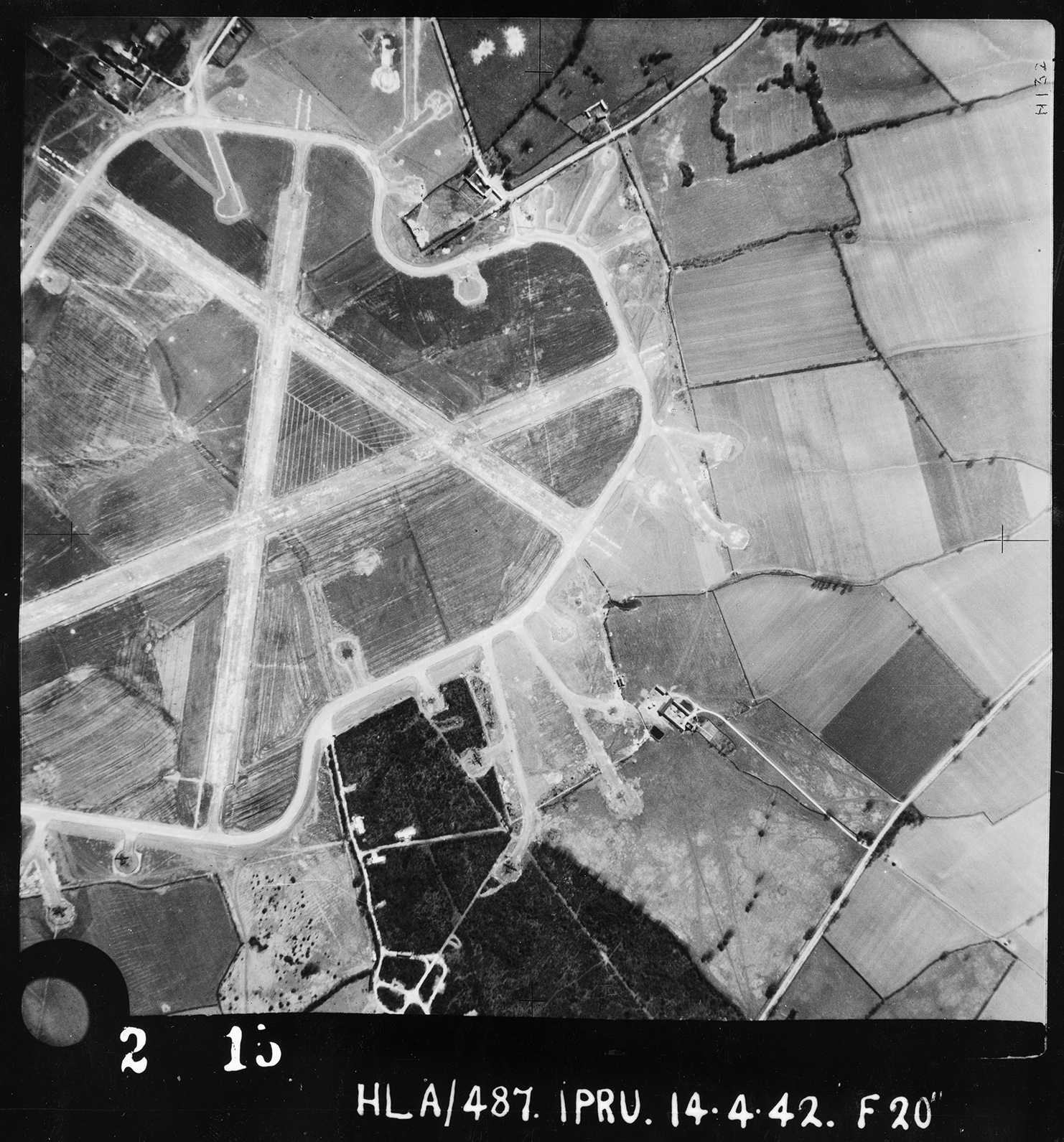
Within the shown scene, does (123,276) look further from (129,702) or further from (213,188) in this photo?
(129,702)

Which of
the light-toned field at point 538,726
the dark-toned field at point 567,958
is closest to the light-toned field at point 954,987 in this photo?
the dark-toned field at point 567,958

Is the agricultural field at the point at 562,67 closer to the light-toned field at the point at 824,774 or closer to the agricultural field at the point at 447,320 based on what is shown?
the agricultural field at the point at 447,320

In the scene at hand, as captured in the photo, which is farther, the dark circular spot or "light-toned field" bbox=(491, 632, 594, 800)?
Result: "light-toned field" bbox=(491, 632, 594, 800)

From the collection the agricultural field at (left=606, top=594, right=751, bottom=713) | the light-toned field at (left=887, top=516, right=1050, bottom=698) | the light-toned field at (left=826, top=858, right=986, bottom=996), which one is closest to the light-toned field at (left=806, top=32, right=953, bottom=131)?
the light-toned field at (left=887, top=516, right=1050, bottom=698)

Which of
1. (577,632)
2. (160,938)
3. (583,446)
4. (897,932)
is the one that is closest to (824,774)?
(897,932)

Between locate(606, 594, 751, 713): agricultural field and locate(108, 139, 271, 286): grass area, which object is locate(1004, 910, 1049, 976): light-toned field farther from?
locate(108, 139, 271, 286): grass area

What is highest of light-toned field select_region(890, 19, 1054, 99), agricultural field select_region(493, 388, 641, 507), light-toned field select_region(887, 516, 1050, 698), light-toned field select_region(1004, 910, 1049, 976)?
light-toned field select_region(890, 19, 1054, 99)

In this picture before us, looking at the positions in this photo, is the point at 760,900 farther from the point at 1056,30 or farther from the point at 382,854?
the point at 1056,30
